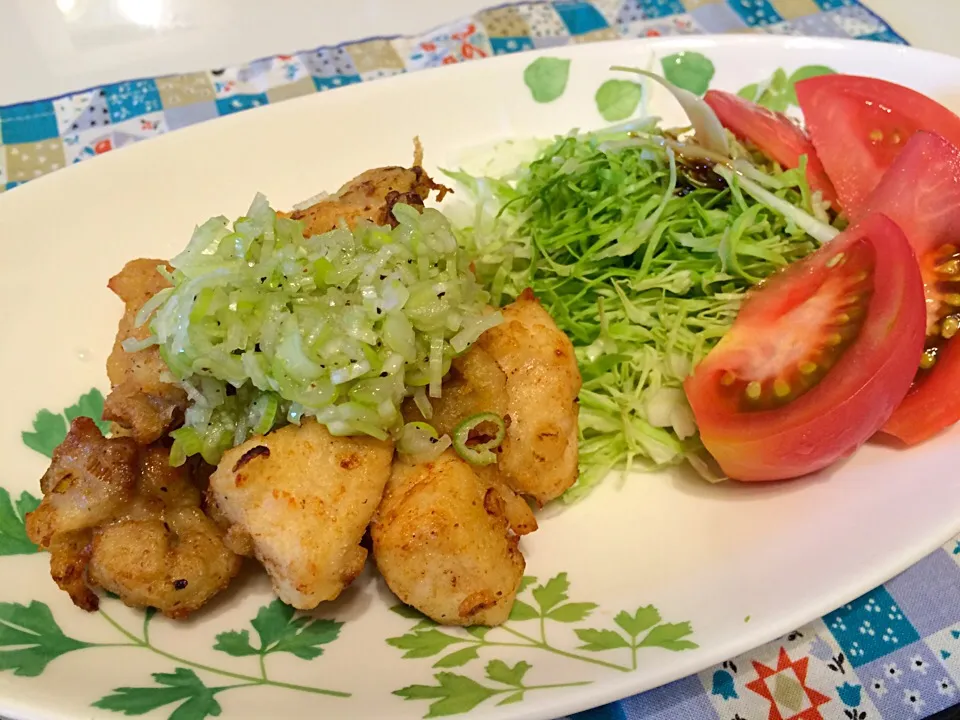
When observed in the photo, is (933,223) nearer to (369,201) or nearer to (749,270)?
(749,270)

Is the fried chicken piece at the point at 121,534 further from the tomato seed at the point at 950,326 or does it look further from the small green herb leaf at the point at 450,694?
the tomato seed at the point at 950,326

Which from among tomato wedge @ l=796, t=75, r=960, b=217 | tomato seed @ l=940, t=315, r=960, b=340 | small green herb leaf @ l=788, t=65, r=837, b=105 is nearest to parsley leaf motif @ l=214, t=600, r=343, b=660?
tomato seed @ l=940, t=315, r=960, b=340

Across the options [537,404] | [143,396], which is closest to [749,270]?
[537,404]

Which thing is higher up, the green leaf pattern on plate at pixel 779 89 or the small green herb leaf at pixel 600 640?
the green leaf pattern on plate at pixel 779 89

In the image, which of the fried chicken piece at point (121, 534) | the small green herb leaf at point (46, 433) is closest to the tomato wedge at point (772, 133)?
the fried chicken piece at point (121, 534)

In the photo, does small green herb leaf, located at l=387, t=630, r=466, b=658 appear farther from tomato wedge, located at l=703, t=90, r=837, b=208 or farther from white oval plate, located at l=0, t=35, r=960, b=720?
tomato wedge, located at l=703, t=90, r=837, b=208

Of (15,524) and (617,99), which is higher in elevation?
(617,99)
